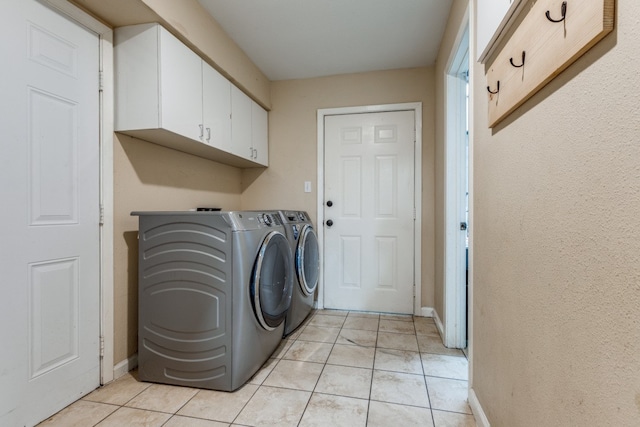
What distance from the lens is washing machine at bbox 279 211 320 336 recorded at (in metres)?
2.37

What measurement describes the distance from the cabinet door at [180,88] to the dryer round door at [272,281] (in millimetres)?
862

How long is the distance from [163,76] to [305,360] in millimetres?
1927

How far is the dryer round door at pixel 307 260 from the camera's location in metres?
2.46

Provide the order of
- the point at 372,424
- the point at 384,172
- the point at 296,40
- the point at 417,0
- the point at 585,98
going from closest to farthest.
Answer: the point at 585,98 → the point at 372,424 → the point at 417,0 → the point at 296,40 → the point at 384,172

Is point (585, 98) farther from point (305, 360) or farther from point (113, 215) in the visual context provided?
point (113, 215)

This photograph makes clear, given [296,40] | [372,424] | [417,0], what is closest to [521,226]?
[372,424]

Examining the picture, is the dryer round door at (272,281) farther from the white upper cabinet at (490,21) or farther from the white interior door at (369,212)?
the white upper cabinet at (490,21)

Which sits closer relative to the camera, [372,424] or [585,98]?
[585,98]

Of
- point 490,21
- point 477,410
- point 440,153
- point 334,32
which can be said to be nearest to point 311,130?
point 334,32

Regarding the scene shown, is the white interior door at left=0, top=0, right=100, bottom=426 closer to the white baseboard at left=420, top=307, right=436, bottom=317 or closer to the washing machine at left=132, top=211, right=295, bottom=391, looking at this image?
the washing machine at left=132, top=211, right=295, bottom=391

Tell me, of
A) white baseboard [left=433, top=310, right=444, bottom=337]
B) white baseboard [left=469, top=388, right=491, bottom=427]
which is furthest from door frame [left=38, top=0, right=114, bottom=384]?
white baseboard [left=433, top=310, right=444, bottom=337]

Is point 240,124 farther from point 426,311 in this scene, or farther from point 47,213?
point 426,311

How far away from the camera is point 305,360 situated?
6.56ft

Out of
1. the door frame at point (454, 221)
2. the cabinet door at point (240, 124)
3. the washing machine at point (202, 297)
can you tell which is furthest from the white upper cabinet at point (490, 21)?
the cabinet door at point (240, 124)
